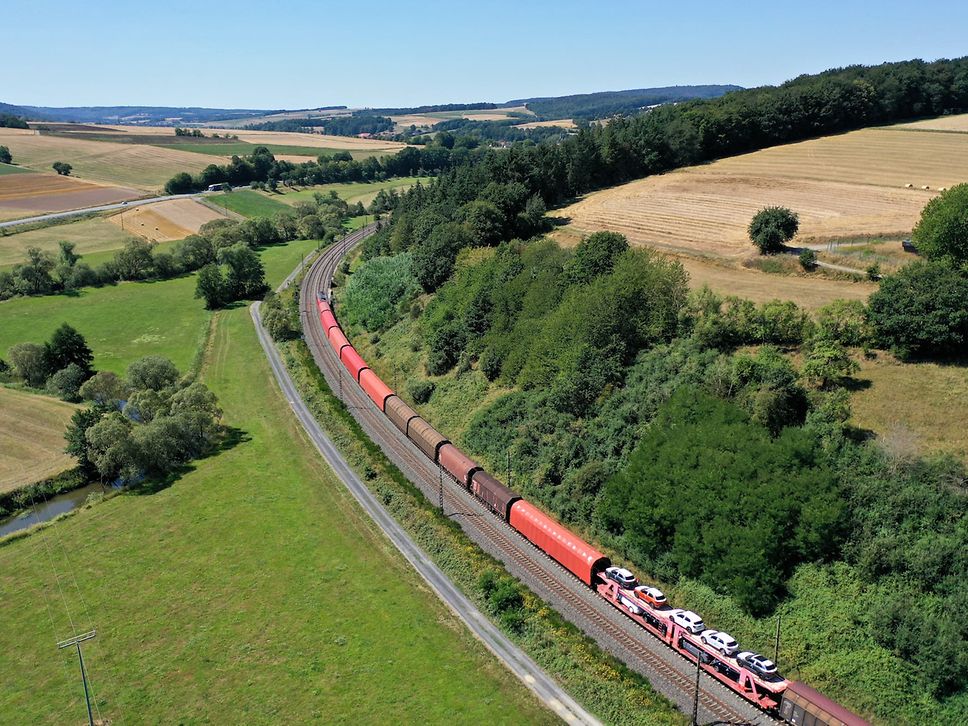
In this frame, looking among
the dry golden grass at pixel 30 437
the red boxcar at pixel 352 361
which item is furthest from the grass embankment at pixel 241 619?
the red boxcar at pixel 352 361

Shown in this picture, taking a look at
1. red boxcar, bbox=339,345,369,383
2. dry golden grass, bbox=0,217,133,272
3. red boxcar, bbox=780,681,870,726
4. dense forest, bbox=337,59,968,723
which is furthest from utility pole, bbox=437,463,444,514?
dry golden grass, bbox=0,217,133,272

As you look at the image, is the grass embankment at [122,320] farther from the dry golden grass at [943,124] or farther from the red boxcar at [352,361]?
the dry golden grass at [943,124]

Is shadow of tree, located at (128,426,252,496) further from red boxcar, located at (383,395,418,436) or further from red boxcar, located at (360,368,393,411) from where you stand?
red boxcar, located at (383,395,418,436)

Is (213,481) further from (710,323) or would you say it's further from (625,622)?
(710,323)

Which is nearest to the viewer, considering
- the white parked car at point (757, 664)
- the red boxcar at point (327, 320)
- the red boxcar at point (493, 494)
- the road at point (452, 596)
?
the white parked car at point (757, 664)

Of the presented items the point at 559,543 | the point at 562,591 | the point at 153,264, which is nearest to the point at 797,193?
the point at 559,543
